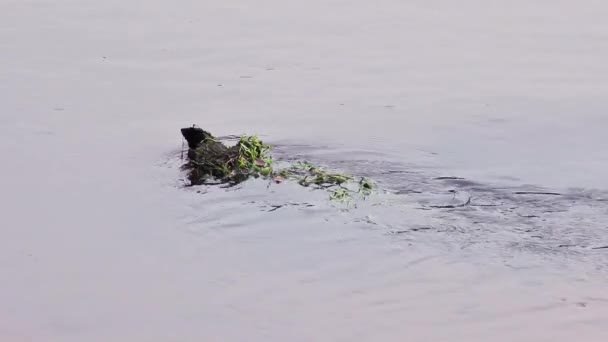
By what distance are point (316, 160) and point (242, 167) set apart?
0.70 m

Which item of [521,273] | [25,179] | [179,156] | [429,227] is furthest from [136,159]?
[521,273]

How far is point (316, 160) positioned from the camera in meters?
8.39

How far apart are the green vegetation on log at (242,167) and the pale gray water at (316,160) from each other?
0.19 m

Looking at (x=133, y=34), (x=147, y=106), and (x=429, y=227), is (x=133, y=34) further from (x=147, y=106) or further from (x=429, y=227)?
(x=429, y=227)

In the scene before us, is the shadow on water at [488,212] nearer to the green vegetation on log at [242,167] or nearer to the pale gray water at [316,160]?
the pale gray water at [316,160]

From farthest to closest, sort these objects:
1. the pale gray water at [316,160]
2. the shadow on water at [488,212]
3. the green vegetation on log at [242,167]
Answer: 1. the green vegetation on log at [242,167]
2. the shadow on water at [488,212]
3. the pale gray water at [316,160]

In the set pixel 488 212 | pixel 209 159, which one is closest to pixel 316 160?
pixel 209 159

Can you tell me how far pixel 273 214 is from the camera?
7156 mm

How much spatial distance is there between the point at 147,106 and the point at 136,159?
1539 mm

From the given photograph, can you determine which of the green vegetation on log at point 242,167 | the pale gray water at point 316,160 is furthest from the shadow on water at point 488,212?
the green vegetation on log at point 242,167

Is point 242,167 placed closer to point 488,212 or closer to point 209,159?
point 209,159

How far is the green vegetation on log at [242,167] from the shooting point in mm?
7781

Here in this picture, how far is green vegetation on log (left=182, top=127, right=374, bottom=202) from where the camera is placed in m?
7.78

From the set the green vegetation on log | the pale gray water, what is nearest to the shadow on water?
the pale gray water
